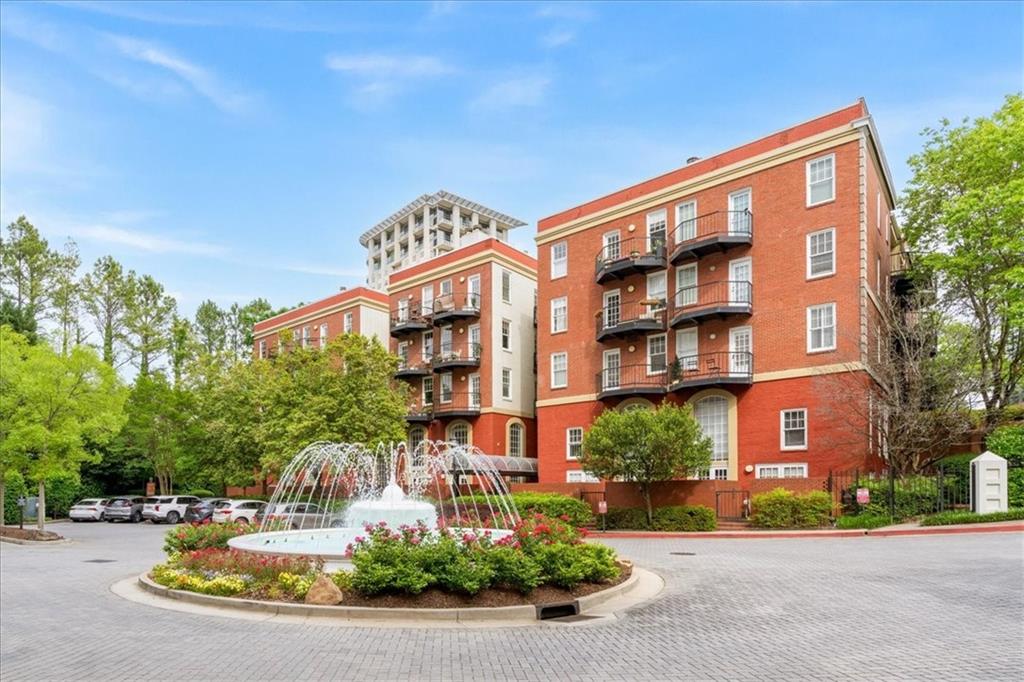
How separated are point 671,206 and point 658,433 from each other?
44.5 feet

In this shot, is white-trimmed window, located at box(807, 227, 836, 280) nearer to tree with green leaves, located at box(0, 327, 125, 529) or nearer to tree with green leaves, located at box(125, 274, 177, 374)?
tree with green leaves, located at box(0, 327, 125, 529)

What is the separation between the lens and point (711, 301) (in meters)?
31.5

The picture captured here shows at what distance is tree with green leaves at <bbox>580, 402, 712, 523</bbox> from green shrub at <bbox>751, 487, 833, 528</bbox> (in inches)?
95.3

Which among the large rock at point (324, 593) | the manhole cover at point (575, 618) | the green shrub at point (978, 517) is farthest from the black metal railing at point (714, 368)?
the large rock at point (324, 593)

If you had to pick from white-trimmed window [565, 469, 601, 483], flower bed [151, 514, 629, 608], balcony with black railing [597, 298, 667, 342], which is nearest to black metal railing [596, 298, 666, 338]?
balcony with black railing [597, 298, 667, 342]

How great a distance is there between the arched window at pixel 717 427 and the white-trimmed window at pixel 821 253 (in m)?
6.52

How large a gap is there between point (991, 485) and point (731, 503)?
8250mm

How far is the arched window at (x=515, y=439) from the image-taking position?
138ft

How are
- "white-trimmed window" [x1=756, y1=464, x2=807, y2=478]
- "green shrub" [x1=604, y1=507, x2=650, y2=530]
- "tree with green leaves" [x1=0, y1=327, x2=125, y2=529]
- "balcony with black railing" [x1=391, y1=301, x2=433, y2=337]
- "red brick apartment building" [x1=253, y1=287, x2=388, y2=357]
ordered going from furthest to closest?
"red brick apartment building" [x1=253, y1=287, x2=388, y2=357] → "balcony with black railing" [x1=391, y1=301, x2=433, y2=337] → "white-trimmed window" [x1=756, y1=464, x2=807, y2=478] → "green shrub" [x1=604, y1=507, x2=650, y2=530] → "tree with green leaves" [x1=0, y1=327, x2=125, y2=529]

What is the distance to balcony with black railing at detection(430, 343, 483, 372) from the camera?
41.9 meters

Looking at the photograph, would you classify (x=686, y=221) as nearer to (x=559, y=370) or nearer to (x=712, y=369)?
(x=712, y=369)

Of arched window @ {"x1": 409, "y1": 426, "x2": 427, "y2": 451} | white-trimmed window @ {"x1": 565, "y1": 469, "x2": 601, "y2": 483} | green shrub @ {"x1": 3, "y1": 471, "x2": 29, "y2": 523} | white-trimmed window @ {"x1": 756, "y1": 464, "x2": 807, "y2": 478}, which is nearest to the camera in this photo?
white-trimmed window @ {"x1": 756, "y1": 464, "x2": 807, "y2": 478}

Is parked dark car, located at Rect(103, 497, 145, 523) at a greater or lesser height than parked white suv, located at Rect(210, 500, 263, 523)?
lesser

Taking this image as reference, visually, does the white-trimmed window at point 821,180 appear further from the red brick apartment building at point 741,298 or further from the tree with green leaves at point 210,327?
the tree with green leaves at point 210,327
